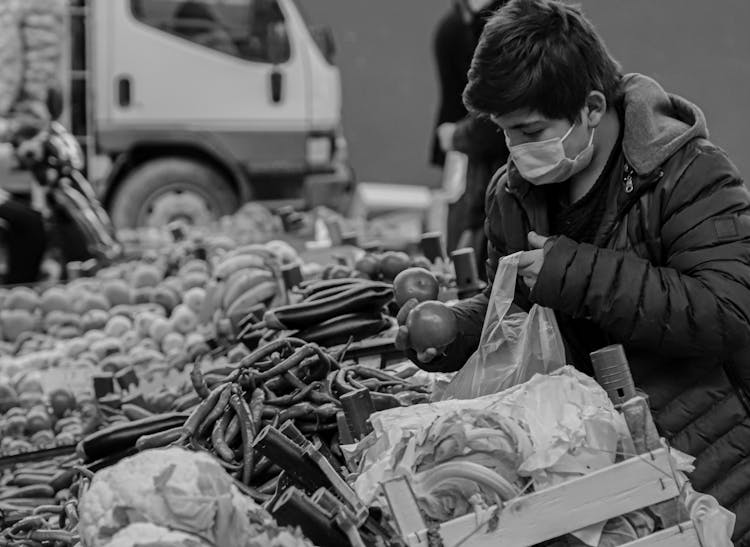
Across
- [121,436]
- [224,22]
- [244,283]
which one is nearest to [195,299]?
[244,283]

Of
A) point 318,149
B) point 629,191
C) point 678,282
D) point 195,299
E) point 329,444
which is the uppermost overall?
point 629,191

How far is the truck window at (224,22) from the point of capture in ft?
40.3

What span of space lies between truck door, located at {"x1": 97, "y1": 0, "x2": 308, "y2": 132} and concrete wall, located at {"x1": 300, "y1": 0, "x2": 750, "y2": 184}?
2.98 metres

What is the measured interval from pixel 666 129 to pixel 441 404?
2.65ft

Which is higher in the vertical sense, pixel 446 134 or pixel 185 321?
pixel 446 134

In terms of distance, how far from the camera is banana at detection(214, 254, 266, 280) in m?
5.79

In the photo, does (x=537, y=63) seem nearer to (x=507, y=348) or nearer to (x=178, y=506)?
(x=507, y=348)

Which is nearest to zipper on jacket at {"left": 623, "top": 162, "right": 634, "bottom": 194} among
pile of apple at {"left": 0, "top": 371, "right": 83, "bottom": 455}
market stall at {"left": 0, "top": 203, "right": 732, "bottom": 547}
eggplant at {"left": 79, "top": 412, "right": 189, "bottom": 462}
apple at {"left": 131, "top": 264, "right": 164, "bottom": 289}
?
market stall at {"left": 0, "top": 203, "right": 732, "bottom": 547}

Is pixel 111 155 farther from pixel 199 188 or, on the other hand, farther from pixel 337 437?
pixel 337 437

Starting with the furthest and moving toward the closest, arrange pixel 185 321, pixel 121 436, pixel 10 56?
pixel 10 56, pixel 185 321, pixel 121 436

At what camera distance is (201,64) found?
488 inches

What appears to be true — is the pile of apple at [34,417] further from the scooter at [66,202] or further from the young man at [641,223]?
the scooter at [66,202]

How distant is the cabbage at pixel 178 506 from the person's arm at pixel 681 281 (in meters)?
0.81

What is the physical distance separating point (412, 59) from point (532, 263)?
511 inches
